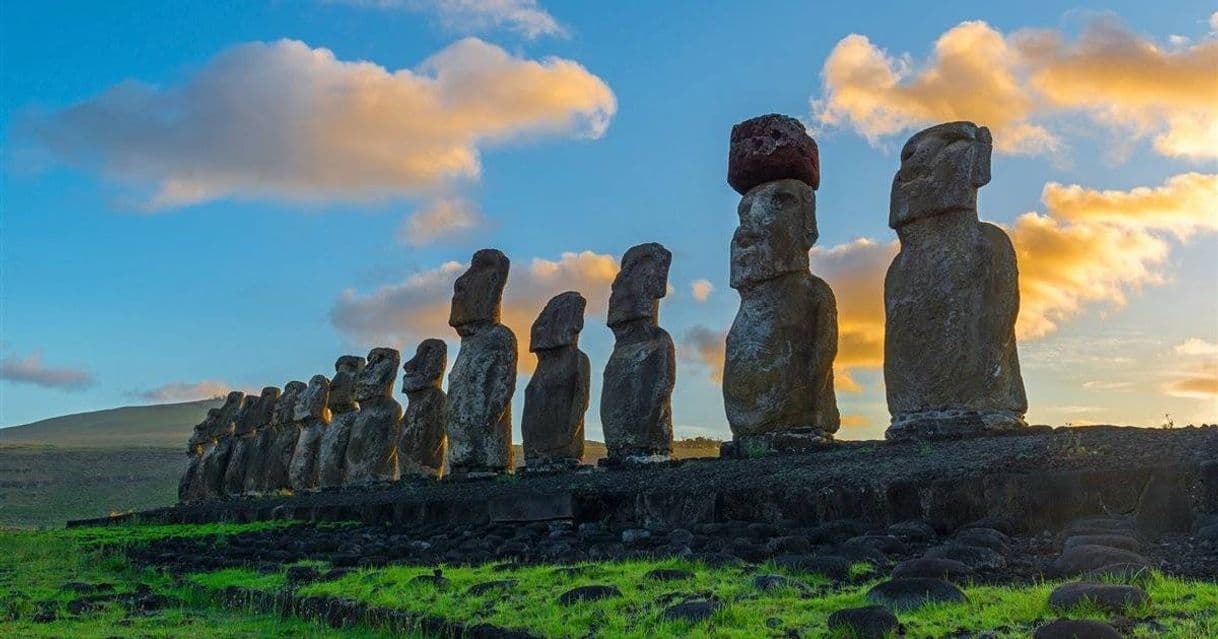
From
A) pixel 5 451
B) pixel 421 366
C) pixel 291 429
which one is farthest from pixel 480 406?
pixel 5 451

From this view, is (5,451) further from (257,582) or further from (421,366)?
(257,582)

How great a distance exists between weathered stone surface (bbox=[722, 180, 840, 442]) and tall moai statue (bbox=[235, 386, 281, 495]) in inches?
717

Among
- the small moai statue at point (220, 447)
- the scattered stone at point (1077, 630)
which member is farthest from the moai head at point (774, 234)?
the small moai statue at point (220, 447)

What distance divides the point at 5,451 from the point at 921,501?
67.0m

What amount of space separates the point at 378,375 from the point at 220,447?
10959 mm

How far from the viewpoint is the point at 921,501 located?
21.5ft

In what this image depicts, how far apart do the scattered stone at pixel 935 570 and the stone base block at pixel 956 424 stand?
4408 millimetres

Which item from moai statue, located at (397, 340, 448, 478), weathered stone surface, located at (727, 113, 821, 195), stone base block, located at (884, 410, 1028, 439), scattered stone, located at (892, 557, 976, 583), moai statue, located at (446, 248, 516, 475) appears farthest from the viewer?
moai statue, located at (397, 340, 448, 478)

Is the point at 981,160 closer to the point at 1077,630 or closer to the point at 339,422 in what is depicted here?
the point at 1077,630

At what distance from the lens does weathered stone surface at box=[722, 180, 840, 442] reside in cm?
1080

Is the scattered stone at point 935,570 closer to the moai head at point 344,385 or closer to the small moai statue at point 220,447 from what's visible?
the moai head at point 344,385

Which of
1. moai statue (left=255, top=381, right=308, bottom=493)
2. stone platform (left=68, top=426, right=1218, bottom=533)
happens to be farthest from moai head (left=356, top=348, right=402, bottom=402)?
stone platform (left=68, top=426, right=1218, bottom=533)

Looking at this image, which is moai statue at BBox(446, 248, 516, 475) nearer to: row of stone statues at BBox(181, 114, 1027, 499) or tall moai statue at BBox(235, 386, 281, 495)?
row of stone statues at BBox(181, 114, 1027, 499)

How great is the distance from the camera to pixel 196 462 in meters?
31.0
